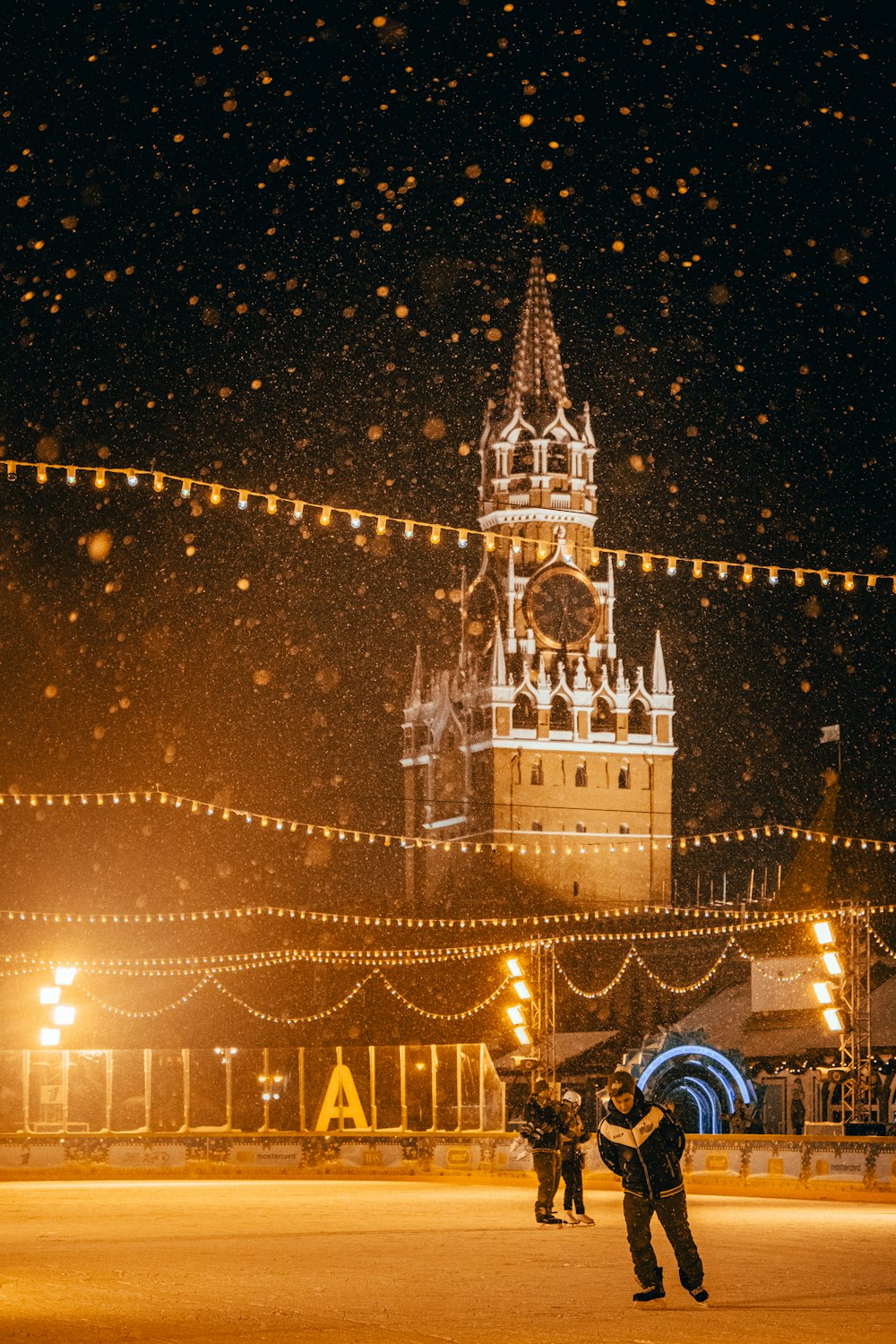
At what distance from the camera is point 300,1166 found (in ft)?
113

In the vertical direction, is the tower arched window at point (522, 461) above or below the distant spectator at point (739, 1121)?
above

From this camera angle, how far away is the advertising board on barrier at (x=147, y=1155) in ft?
113

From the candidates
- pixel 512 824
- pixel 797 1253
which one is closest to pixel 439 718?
A: pixel 512 824

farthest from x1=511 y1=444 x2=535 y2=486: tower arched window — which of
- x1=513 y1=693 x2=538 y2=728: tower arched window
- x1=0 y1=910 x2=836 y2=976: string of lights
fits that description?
x1=0 y1=910 x2=836 y2=976: string of lights

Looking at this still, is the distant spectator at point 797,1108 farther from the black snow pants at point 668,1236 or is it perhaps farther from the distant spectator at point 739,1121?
the black snow pants at point 668,1236

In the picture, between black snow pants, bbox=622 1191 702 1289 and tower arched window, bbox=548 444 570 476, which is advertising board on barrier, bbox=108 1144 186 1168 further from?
tower arched window, bbox=548 444 570 476

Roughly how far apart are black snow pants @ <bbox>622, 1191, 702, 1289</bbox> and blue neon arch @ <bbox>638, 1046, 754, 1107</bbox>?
2846 cm

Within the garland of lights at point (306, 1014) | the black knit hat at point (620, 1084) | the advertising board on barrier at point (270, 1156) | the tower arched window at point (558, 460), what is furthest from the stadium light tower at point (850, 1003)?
the tower arched window at point (558, 460)

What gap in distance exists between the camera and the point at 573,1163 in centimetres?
1773

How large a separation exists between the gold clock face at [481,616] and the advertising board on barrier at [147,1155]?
7036cm

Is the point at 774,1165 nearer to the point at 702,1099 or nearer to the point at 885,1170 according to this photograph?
the point at 885,1170

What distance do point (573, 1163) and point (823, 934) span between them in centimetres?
1051

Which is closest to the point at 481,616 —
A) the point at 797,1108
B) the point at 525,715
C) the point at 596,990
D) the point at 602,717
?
the point at 525,715

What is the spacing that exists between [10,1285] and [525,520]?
9510cm
